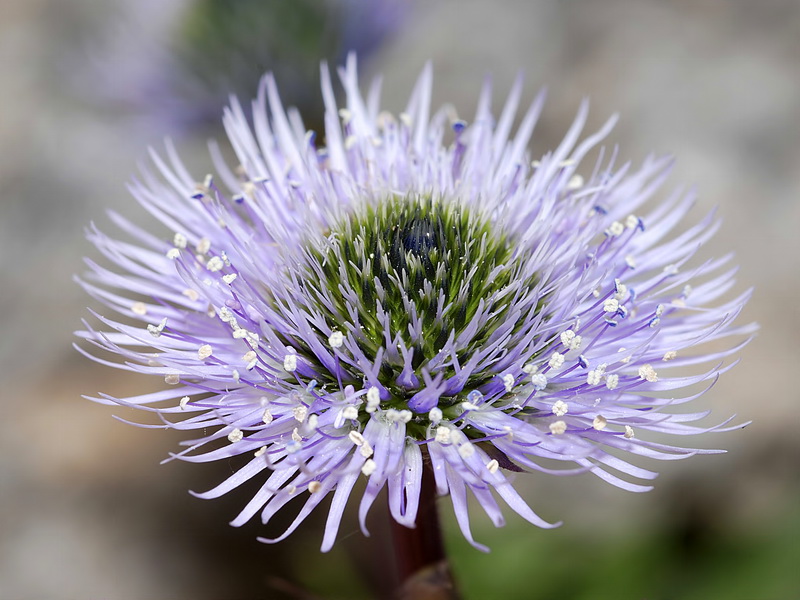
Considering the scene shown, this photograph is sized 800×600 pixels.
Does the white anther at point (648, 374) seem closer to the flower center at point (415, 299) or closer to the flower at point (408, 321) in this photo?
the flower at point (408, 321)

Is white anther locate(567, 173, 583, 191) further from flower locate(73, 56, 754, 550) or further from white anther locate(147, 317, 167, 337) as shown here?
white anther locate(147, 317, 167, 337)

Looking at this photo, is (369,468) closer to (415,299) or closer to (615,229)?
(415,299)

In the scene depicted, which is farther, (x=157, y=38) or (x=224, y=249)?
(x=157, y=38)

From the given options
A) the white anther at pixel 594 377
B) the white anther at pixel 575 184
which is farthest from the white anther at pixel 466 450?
the white anther at pixel 575 184

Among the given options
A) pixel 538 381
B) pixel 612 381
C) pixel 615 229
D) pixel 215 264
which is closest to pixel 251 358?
pixel 215 264

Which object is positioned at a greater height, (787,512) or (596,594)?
(787,512)

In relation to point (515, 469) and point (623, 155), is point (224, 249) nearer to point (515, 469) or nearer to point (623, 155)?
point (515, 469)

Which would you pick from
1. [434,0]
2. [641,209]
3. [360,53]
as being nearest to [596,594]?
[641,209]
